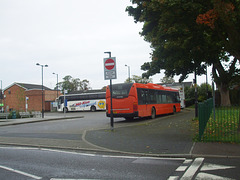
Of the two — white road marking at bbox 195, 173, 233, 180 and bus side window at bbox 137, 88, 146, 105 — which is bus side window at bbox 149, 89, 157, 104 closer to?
bus side window at bbox 137, 88, 146, 105

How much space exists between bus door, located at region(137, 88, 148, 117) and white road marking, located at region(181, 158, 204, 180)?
11505 millimetres

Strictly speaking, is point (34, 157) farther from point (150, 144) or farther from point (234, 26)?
point (234, 26)

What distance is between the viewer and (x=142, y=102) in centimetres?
1820

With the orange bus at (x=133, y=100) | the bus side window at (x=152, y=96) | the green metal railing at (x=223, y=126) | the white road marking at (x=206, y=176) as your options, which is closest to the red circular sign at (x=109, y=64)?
the orange bus at (x=133, y=100)

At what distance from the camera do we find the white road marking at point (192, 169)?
493 cm

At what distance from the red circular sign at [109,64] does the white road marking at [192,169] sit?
302 inches

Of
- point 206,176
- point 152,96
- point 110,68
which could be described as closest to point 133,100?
point 152,96

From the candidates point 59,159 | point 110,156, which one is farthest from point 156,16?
point 59,159

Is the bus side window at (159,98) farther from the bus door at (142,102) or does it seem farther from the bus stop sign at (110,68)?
the bus stop sign at (110,68)

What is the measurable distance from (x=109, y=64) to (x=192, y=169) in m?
8.49

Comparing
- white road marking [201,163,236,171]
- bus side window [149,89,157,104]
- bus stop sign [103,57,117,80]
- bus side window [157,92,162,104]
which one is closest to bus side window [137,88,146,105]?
bus side window [149,89,157,104]

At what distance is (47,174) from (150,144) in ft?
13.5

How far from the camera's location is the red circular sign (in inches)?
508

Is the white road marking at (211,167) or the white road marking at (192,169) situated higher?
the white road marking at (211,167)
